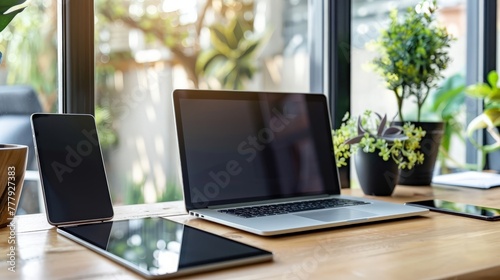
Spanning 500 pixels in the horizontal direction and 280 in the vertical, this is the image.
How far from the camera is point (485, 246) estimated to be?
0.83 meters

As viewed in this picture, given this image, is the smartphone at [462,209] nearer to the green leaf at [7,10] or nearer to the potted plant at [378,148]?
the potted plant at [378,148]

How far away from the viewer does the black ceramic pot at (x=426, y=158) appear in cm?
151

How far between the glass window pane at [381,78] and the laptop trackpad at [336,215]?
61 cm

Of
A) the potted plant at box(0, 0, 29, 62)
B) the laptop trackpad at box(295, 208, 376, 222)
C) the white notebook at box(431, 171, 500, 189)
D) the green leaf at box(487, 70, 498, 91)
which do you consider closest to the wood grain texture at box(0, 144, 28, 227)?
the potted plant at box(0, 0, 29, 62)

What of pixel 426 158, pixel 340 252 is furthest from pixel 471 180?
pixel 340 252

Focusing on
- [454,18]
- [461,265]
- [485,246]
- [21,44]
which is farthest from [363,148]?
[454,18]

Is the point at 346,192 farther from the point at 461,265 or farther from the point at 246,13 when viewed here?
the point at 246,13

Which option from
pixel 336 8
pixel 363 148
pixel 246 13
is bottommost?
pixel 363 148

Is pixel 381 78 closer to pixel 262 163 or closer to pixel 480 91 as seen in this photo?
pixel 480 91

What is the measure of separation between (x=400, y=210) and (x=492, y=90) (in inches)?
39.2

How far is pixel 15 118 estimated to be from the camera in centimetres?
118

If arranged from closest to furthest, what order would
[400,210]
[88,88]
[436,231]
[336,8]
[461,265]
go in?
[461,265] < [436,231] < [400,210] < [88,88] < [336,8]

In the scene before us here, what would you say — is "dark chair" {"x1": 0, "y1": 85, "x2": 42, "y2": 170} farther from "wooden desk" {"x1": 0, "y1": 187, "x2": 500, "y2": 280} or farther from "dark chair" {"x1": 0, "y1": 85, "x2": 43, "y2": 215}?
"wooden desk" {"x1": 0, "y1": 187, "x2": 500, "y2": 280}

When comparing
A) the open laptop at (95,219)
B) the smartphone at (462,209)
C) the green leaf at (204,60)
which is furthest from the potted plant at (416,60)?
the green leaf at (204,60)
